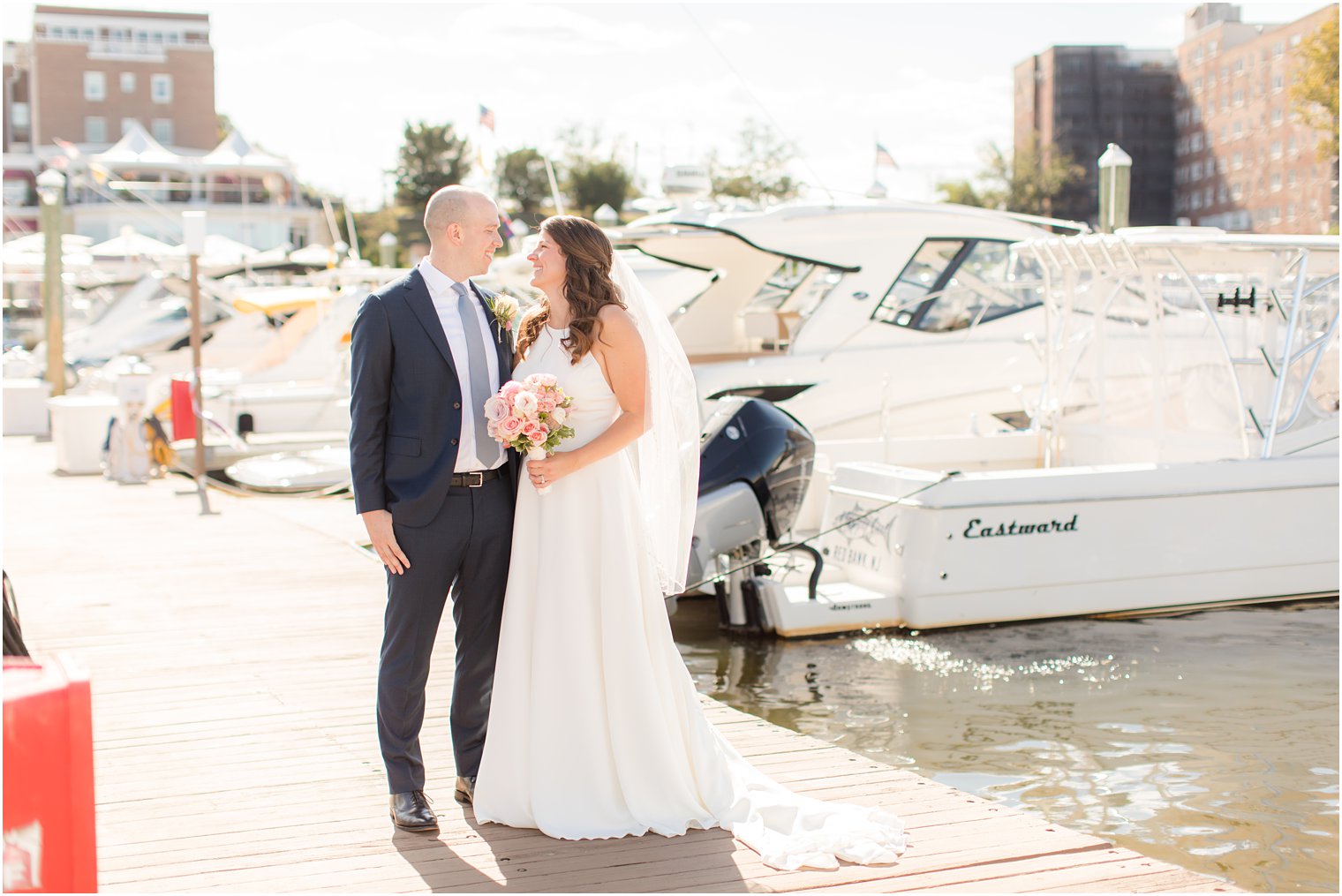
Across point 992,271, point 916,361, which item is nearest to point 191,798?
point 916,361

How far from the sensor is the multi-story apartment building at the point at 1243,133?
71.9 metres

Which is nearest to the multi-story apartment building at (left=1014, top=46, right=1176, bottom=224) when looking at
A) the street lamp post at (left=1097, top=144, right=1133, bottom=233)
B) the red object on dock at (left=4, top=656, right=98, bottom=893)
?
the street lamp post at (left=1097, top=144, right=1133, bottom=233)

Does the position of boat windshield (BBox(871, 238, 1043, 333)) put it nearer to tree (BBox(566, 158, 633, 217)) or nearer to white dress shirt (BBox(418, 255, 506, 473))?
white dress shirt (BBox(418, 255, 506, 473))

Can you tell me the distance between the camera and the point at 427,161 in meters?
73.7

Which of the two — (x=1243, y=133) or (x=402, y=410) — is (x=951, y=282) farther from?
(x=1243, y=133)

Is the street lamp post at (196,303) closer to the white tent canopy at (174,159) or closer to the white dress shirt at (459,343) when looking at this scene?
the white dress shirt at (459,343)

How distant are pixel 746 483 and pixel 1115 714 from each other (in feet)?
8.45

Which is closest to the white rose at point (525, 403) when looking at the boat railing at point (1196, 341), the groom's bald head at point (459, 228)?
the groom's bald head at point (459, 228)

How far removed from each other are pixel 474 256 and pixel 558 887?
6.23 ft

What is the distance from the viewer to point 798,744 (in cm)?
530

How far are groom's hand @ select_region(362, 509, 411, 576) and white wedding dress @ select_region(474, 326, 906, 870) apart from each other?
36 centimetres

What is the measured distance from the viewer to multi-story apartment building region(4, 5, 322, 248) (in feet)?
201

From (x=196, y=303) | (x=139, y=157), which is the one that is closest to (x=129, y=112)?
(x=139, y=157)

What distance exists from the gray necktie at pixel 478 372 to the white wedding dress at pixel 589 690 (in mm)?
128
